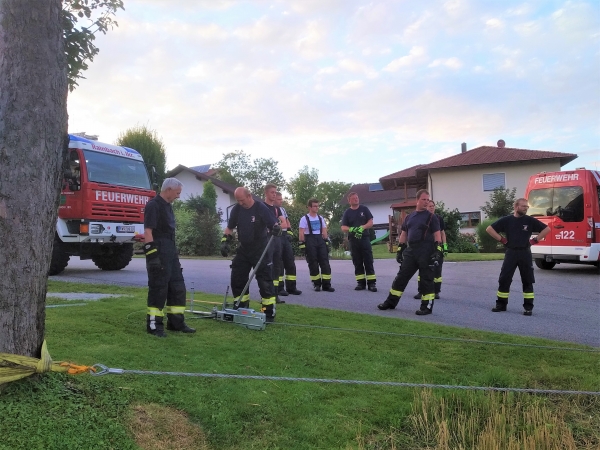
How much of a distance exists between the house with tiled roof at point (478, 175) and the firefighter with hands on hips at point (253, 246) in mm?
25806

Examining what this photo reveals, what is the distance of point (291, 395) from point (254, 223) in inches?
114

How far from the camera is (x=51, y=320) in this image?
5.33m

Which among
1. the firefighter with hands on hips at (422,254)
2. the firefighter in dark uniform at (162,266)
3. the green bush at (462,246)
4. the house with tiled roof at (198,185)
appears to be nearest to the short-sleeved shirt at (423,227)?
the firefighter with hands on hips at (422,254)

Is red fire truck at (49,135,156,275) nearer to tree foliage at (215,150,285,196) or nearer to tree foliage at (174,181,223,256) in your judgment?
tree foliage at (174,181,223,256)

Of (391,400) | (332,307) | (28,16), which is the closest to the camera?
(28,16)

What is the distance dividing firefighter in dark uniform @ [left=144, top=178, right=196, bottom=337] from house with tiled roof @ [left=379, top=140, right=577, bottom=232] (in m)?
26.9

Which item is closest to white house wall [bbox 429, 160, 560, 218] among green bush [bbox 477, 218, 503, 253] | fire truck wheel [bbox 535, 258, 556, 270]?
green bush [bbox 477, 218, 503, 253]

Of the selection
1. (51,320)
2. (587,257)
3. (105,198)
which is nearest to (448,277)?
(587,257)

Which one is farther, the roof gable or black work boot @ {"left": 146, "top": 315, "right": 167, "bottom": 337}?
the roof gable

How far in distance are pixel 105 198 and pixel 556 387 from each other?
9.81m

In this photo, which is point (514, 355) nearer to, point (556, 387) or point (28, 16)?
point (556, 387)

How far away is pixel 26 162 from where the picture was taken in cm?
327

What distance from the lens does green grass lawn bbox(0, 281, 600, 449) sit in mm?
3213

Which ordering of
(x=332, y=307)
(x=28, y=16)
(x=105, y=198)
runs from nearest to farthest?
(x=28, y=16)
(x=332, y=307)
(x=105, y=198)
